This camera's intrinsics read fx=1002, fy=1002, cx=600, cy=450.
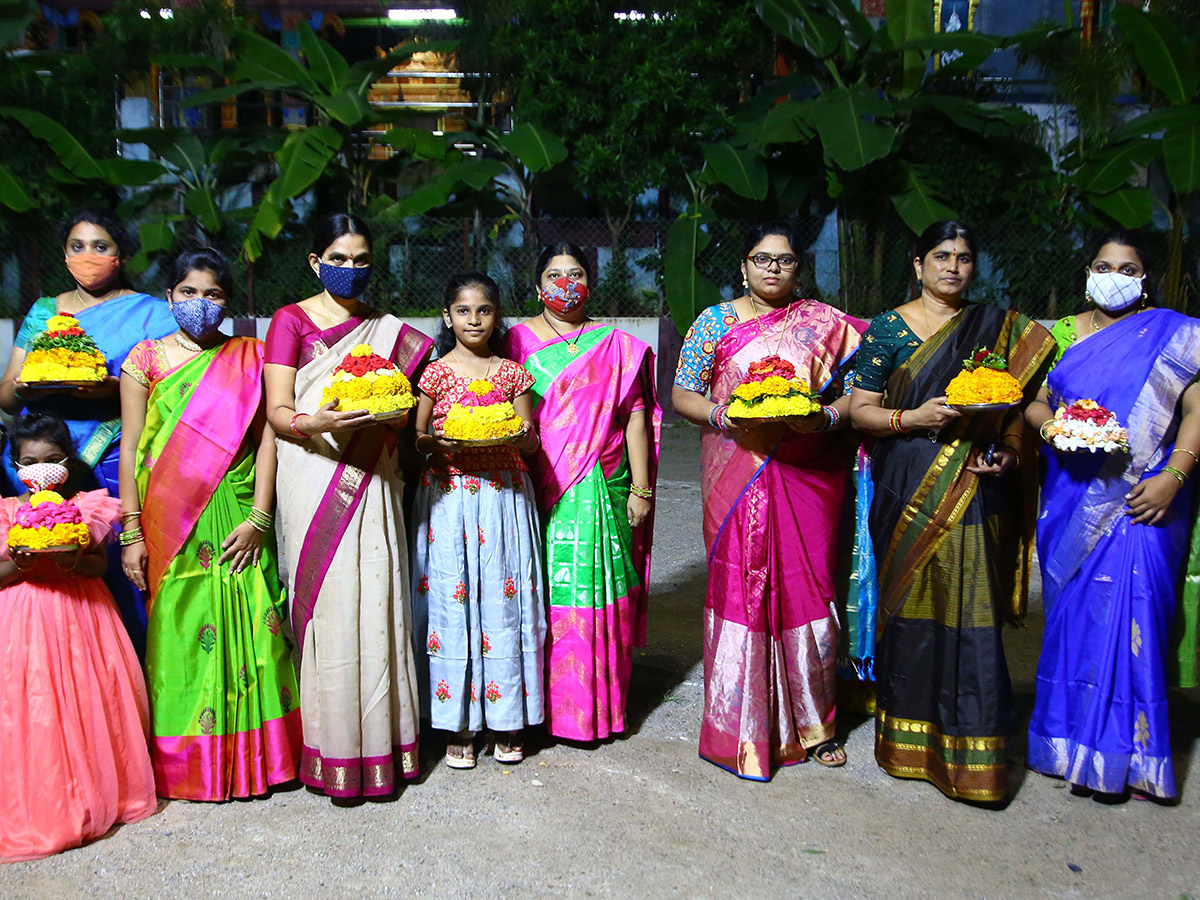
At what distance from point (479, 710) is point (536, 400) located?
4.50 feet

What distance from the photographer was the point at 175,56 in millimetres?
12289

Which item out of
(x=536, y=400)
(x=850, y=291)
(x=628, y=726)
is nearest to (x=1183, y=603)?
(x=628, y=726)

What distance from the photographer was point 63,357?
3.87 m

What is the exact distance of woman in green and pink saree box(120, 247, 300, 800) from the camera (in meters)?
3.84

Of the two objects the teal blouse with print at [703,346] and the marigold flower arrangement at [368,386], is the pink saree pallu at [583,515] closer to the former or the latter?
the teal blouse with print at [703,346]

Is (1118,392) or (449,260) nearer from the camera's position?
(1118,392)

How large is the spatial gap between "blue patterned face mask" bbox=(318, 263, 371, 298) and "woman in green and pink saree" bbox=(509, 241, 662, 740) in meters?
0.86

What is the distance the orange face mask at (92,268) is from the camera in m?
4.23

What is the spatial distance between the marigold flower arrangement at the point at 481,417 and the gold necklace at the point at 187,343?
3.31 feet

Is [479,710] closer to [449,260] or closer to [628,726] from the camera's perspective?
[628,726]

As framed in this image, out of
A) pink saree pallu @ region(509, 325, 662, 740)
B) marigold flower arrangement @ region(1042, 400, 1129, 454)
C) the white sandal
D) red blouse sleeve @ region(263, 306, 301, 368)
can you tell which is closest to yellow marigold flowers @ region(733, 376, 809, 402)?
pink saree pallu @ region(509, 325, 662, 740)

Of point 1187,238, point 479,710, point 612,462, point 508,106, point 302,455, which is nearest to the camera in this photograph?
point 302,455

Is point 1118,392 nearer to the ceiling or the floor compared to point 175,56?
nearer to the floor

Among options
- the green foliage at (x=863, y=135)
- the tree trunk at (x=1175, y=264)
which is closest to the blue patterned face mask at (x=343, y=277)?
the green foliage at (x=863, y=135)
